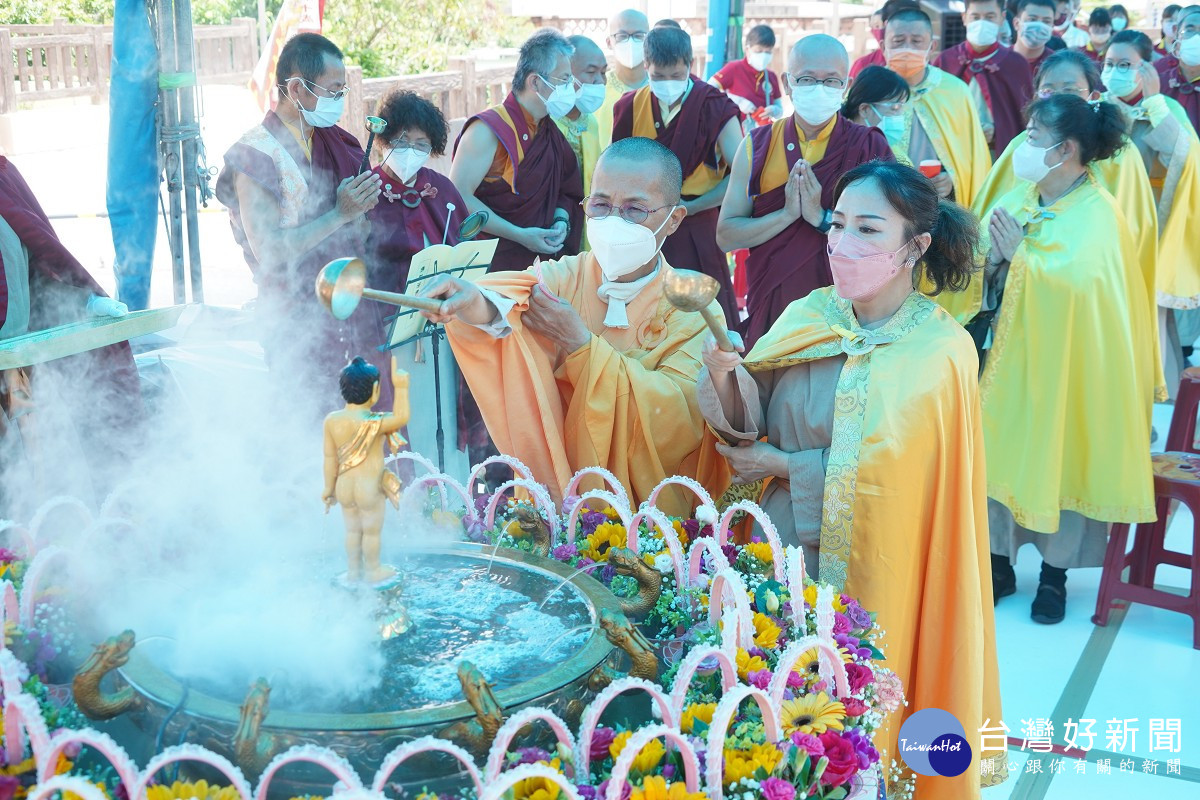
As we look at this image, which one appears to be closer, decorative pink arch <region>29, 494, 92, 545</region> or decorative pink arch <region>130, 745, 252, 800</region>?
decorative pink arch <region>130, 745, 252, 800</region>

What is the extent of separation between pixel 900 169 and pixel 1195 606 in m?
2.39

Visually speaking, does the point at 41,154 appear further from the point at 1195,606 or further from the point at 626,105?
the point at 1195,606

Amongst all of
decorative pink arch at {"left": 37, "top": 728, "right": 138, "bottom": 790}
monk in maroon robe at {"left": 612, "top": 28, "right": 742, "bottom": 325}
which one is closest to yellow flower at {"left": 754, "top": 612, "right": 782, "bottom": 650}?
decorative pink arch at {"left": 37, "top": 728, "right": 138, "bottom": 790}

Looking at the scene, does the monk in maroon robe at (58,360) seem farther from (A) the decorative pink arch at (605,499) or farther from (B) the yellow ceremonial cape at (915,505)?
(B) the yellow ceremonial cape at (915,505)

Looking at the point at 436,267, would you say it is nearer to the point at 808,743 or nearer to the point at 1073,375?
the point at 808,743

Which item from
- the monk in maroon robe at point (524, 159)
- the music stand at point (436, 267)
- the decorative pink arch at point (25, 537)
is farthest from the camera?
the monk in maroon robe at point (524, 159)

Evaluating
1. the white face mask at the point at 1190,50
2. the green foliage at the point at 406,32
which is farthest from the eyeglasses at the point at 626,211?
the green foliage at the point at 406,32

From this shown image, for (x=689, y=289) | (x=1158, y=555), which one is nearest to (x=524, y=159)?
(x=1158, y=555)

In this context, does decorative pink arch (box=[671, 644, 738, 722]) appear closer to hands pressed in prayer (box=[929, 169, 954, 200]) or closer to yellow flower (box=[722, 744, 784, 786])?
yellow flower (box=[722, 744, 784, 786])

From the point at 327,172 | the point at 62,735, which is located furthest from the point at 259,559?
the point at 327,172

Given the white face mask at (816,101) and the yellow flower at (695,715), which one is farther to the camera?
the white face mask at (816,101)

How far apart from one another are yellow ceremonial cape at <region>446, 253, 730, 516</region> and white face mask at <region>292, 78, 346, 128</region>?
1451 mm

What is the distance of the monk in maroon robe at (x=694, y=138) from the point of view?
5695mm

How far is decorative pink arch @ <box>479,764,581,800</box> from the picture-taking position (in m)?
1.45
